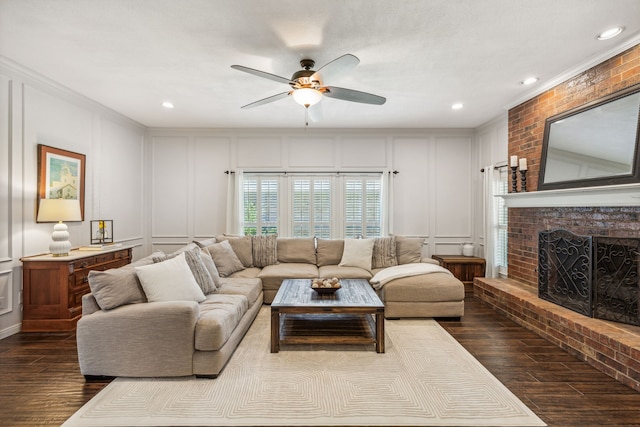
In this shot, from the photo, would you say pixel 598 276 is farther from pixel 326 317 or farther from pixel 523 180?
pixel 326 317

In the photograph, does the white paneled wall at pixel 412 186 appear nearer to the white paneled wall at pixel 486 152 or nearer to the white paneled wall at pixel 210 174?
the white paneled wall at pixel 486 152

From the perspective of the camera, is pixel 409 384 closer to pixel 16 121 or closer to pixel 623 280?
pixel 623 280

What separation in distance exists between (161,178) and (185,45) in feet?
11.4

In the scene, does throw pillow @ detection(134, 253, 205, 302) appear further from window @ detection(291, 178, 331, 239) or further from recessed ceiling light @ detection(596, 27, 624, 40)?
recessed ceiling light @ detection(596, 27, 624, 40)

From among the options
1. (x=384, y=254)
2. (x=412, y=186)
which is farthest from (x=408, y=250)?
(x=412, y=186)

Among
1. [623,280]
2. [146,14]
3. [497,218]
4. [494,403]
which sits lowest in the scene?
[494,403]

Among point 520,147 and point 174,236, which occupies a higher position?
point 520,147

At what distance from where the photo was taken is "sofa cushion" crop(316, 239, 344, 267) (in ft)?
16.2

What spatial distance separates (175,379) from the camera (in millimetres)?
2408

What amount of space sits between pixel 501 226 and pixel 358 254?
2.23m

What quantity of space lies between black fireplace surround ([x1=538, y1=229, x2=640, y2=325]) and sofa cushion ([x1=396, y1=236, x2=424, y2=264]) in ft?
5.71

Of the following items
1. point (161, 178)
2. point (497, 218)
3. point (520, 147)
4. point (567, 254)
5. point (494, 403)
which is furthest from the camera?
point (161, 178)

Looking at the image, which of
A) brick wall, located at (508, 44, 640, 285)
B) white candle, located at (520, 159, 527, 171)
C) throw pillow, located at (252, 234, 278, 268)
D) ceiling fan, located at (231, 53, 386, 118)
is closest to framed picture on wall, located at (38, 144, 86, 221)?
throw pillow, located at (252, 234, 278, 268)

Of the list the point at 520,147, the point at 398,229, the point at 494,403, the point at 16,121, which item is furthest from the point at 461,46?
the point at 16,121
